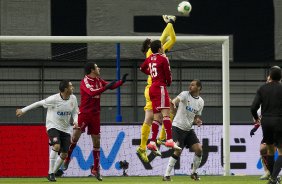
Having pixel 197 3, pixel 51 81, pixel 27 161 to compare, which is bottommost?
pixel 27 161

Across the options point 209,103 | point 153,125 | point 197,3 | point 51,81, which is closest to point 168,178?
point 153,125

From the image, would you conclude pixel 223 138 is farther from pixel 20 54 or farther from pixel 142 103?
pixel 20 54

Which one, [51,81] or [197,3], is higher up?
[197,3]

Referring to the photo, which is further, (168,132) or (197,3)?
(197,3)

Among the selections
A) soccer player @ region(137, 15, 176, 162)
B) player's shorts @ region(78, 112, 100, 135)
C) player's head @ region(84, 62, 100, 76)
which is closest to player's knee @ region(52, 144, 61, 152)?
player's shorts @ region(78, 112, 100, 135)

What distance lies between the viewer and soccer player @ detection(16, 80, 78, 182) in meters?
→ 18.2

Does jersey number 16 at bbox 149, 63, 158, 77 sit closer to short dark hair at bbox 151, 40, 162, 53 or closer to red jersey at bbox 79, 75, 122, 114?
short dark hair at bbox 151, 40, 162, 53

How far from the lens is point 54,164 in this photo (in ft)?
59.3

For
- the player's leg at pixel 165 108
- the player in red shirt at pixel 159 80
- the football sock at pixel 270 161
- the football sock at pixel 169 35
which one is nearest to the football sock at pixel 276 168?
the football sock at pixel 270 161

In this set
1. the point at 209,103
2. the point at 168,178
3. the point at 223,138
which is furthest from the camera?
the point at 209,103

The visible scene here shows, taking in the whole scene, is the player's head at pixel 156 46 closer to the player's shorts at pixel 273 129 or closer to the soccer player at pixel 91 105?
the soccer player at pixel 91 105

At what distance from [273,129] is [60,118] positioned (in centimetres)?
507

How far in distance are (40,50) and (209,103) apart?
498 cm

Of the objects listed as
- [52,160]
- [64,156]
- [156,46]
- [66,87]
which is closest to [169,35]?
[156,46]
